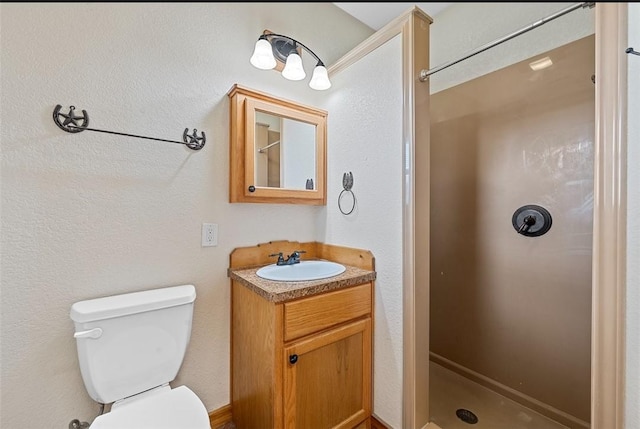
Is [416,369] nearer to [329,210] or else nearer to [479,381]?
[479,381]

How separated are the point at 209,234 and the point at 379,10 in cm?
200

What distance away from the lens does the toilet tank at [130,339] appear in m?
1.08

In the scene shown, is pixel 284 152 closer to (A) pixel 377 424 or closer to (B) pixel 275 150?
(B) pixel 275 150

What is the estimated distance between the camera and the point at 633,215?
88 centimetres

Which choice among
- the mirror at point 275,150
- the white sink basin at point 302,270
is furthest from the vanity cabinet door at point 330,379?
the mirror at point 275,150

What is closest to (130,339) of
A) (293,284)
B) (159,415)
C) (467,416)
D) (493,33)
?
(159,415)

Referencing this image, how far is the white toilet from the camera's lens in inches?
40.2

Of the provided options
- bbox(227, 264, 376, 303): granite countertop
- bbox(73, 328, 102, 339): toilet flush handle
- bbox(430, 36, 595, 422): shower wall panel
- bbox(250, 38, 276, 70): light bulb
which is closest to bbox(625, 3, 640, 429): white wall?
bbox(430, 36, 595, 422): shower wall panel

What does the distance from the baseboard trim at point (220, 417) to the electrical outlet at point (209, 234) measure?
2.99ft

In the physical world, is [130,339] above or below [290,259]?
below

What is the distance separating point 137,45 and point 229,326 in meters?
1.48

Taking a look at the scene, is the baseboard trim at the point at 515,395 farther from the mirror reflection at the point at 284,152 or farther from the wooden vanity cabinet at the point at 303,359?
the mirror reflection at the point at 284,152

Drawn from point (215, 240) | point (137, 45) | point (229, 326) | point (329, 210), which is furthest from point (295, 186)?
point (137, 45)

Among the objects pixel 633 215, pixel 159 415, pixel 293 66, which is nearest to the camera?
pixel 633 215
